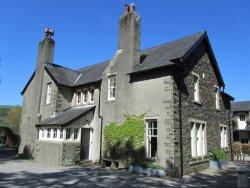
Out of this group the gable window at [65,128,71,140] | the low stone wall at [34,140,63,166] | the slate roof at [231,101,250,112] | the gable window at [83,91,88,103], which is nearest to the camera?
the low stone wall at [34,140,63,166]

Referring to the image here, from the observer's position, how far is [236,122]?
1747 inches

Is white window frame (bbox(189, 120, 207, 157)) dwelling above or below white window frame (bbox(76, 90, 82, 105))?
below

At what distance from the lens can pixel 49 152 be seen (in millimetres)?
19453

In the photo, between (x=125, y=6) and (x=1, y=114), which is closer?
(x=125, y=6)

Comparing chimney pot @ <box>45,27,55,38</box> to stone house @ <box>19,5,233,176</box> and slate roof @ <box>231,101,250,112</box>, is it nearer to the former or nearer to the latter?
stone house @ <box>19,5,233,176</box>

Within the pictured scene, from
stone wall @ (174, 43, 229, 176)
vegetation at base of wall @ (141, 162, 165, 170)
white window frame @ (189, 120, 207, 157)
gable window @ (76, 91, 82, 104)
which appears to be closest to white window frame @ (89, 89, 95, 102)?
gable window @ (76, 91, 82, 104)

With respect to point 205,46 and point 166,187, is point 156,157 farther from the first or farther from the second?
point 205,46

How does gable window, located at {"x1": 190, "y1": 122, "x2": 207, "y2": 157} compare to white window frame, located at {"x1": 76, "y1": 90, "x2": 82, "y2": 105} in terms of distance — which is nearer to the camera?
gable window, located at {"x1": 190, "y1": 122, "x2": 207, "y2": 157}

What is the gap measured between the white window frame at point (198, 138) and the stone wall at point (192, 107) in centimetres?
44

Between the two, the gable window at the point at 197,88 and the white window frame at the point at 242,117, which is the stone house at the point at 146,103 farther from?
the white window frame at the point at 242,117

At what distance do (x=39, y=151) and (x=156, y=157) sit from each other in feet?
32.1

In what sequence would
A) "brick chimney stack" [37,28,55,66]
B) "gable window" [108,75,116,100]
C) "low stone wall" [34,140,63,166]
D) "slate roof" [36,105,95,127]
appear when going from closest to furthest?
"low stone wall" [34,140,63,166]
"slate roof" [36,105,95,127]
"gable window" [108,75,116,100]
"brick chimney stack" [37,28,55,66]

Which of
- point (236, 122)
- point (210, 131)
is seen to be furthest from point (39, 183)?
point (236, 122)

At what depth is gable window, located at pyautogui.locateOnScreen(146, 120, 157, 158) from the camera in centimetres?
1627
